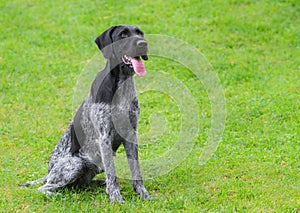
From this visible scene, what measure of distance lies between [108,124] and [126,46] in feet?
3.22

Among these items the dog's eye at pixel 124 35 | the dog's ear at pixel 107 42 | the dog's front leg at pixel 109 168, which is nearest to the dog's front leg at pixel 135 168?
the dog's front leg at pixel 109 168

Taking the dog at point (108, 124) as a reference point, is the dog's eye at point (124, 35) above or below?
above

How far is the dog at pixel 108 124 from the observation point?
6.39m

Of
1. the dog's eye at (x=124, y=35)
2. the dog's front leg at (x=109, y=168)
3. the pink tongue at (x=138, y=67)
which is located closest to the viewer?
the pink tongue at (x=138, y=67)

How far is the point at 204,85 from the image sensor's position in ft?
36.8

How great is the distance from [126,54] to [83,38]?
7.47 meters

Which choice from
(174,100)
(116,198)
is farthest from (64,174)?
(174,100)

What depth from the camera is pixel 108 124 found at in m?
6.55

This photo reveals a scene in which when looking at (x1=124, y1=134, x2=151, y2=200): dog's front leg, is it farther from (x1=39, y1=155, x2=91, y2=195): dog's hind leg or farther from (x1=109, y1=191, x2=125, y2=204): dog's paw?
(x1=39, y1=155, x2=91, y2=195): dog's hind leg

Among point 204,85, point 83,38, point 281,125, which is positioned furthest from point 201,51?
point 281,125

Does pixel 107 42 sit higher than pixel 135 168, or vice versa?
pixel 107 42

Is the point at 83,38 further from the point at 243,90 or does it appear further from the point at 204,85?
the point at 243,90

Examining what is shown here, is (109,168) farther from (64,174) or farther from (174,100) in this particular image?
(174,100)

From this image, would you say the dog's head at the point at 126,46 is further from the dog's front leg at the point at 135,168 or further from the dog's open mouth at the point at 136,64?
the dog's front leg at the point at 135,168
